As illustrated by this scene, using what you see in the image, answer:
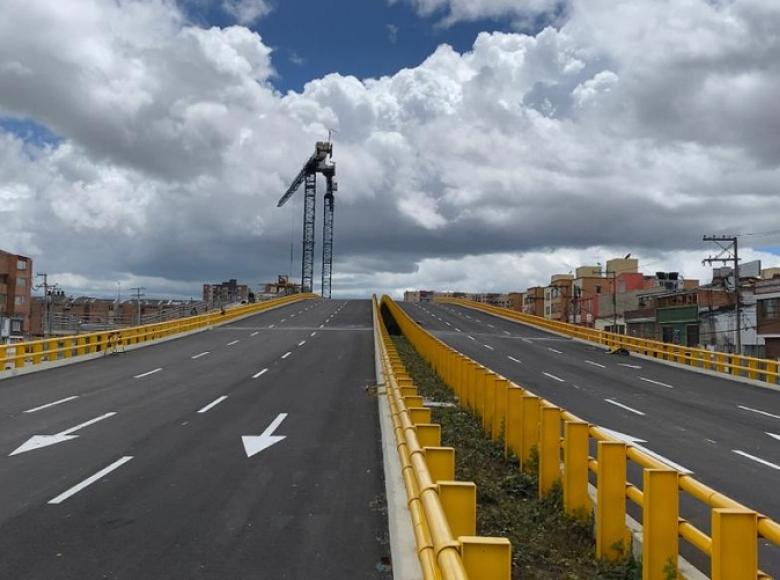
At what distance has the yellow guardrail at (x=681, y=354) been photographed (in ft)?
84.3

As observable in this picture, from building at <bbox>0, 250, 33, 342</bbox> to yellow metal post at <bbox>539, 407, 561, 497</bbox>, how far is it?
87.8m

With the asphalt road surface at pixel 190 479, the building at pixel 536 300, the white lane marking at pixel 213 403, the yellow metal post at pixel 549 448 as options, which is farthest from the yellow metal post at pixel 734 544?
the building at pixel 536 300

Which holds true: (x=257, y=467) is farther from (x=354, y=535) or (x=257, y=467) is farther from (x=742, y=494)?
(x=742, y=494)

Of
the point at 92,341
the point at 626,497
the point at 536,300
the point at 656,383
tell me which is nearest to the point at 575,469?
the point at 626,497

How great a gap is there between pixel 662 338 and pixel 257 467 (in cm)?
6816

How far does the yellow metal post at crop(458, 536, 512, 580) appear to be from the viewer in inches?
130

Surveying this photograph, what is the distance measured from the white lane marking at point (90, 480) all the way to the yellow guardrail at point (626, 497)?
5917mm

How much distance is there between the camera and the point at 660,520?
4.99m

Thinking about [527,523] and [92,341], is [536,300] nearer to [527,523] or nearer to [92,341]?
[92,341]

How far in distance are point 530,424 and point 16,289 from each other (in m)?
96.5

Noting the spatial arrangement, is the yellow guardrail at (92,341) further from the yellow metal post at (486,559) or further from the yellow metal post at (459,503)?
the yellow metal post at (486,559)

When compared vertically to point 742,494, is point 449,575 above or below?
above

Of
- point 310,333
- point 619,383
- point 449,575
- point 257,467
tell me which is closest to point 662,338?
point 310,333

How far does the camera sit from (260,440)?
12000 mm
